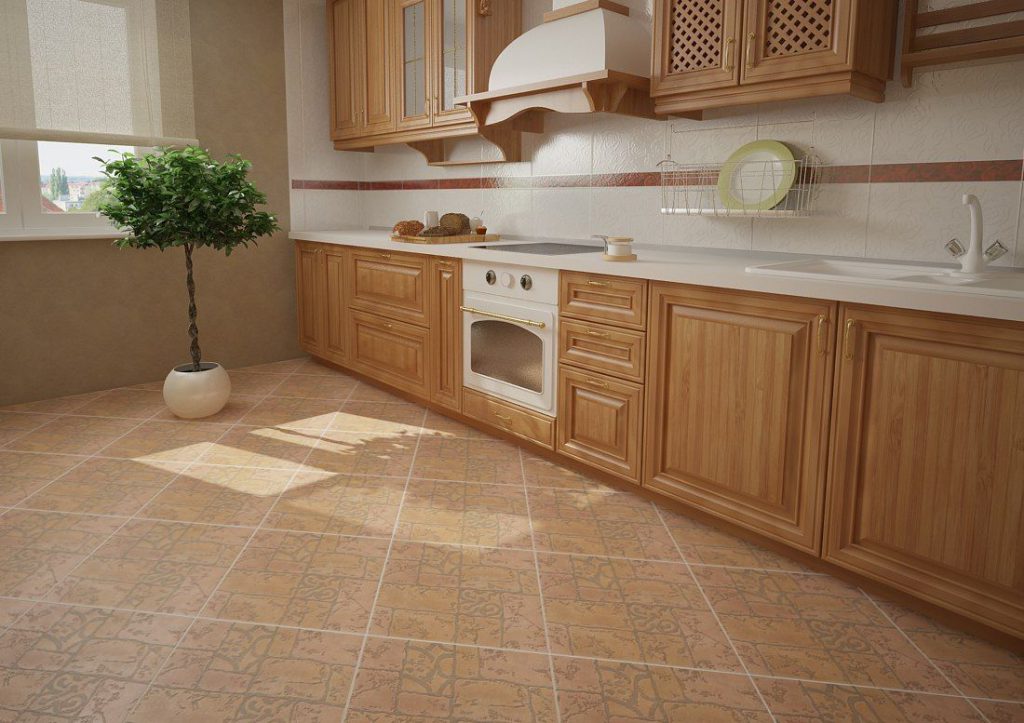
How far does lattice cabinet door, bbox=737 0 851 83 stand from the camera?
220 cm

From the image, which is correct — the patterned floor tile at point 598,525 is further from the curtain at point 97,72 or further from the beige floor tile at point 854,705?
the curtain at point 97,72

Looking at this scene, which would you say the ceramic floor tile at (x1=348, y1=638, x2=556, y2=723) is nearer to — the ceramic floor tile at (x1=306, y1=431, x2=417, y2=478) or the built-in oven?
the ceramic floor tile at (x1=306, y1=431, x2=417, y2=478)

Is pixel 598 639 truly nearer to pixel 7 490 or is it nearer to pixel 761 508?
pixel 761 508

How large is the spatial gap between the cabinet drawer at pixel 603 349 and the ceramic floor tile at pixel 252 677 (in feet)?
4.17

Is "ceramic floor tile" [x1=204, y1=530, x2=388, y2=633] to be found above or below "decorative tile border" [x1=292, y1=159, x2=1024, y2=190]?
below

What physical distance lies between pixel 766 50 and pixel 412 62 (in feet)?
7.04

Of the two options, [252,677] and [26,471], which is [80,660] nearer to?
[252,677]

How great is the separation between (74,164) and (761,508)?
3722 millimetres

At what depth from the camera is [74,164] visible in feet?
13.0

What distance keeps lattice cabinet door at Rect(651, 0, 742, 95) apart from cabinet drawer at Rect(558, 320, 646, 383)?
2.87ft

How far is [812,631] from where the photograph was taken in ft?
6.34

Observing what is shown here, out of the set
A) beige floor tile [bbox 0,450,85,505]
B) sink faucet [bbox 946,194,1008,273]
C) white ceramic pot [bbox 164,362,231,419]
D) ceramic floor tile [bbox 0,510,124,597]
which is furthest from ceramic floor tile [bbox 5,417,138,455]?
sink faucet [bbox 946,194,1008,273]

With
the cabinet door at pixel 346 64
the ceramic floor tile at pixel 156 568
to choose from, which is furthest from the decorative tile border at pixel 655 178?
the ceramic floor tile at pixel 156 568

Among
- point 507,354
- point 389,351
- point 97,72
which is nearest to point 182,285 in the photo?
point 97,72
